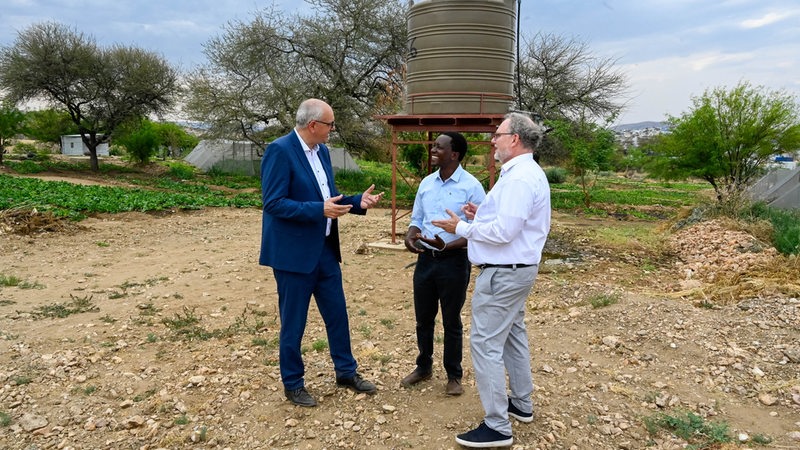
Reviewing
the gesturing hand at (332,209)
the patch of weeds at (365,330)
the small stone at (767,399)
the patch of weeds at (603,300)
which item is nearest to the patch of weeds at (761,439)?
the small stone at (767,399)

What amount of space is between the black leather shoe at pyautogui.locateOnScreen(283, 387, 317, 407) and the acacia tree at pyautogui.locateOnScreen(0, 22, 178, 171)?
2416 centimetres

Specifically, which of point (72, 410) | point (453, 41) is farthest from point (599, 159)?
point (72, 410)

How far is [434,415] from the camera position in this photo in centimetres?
358

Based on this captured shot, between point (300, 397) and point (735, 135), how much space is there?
1582cm

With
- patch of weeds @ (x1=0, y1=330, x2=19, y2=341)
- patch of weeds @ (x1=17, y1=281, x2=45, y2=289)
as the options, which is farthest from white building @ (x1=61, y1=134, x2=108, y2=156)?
patch of weeds @ (x1=0, y1=330, x2=19, y2=341)

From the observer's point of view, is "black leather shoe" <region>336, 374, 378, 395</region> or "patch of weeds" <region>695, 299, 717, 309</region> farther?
"patch of weeds" <region>695, 299, 717, 309</region>

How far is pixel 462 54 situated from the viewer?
27.7 feet

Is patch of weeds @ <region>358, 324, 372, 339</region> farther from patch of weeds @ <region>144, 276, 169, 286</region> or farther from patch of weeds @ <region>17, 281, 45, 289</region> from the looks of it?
patch of weeds @ <region>17, 281, 45, 289</region>

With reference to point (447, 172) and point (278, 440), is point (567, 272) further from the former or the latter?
point (278, 440)

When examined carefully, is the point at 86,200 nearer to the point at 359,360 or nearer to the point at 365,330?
the point at 365,330

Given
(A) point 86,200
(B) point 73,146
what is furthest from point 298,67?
(B) point 73,146

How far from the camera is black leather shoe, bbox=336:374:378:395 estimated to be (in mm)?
3865

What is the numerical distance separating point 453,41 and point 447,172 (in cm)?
534

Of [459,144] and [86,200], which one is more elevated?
[459,144]
